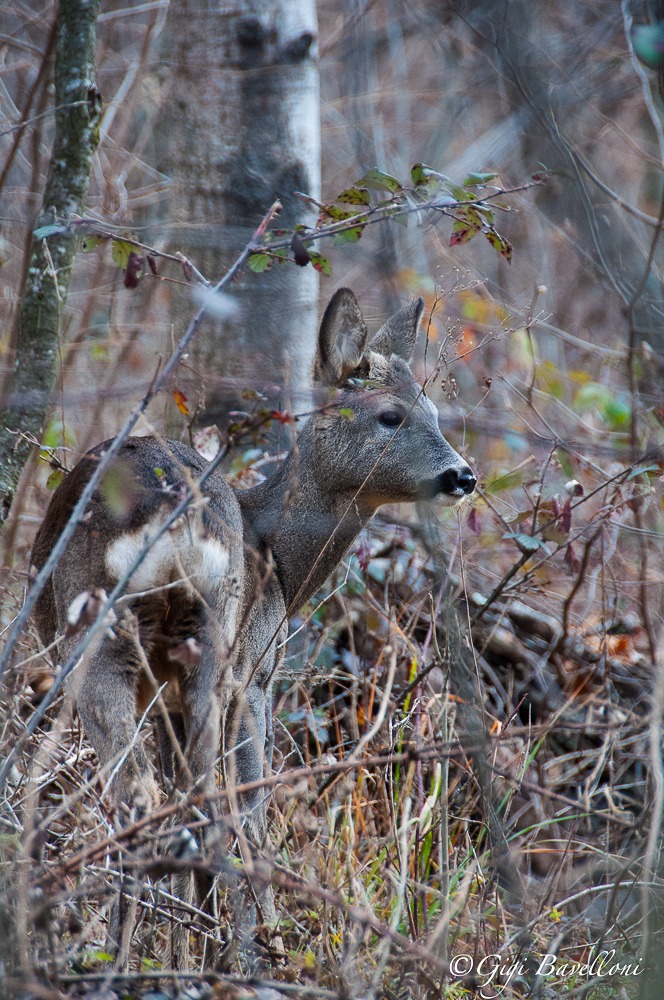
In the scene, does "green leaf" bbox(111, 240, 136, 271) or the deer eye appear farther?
the deer eye

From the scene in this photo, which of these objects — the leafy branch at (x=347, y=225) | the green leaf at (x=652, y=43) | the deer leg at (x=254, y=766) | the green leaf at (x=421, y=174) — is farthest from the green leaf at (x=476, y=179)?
the deer leg at (x=254, y=766)

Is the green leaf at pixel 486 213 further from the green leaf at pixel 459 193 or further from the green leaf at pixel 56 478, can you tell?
the green leaf at pixel 56 478

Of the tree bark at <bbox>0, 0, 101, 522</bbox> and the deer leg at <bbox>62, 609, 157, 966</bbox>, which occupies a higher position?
the tree bark at <bbox>0, 0, 101, 522</bbox>

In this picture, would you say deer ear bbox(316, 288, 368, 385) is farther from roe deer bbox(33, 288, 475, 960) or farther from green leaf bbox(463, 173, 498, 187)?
green leaf bbox(463, 173, 498, 187)

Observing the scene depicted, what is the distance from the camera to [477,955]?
3430 mm

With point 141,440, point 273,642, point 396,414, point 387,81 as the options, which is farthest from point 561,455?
point 387,81

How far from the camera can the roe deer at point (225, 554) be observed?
3318mm

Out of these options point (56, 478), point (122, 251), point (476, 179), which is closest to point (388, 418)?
point (476, 179)

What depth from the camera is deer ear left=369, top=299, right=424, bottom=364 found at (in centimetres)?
518

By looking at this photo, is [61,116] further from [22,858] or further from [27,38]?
[27,38]

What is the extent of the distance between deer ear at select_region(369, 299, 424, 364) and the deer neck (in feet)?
2.50

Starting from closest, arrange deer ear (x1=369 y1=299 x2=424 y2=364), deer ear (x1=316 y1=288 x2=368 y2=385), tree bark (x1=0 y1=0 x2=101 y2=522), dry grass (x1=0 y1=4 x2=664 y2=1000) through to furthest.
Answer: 1. dry grass (x1=0 y1=4 x2=664 y2=1000)
2. tree bark (x1=0 y1=0 x2=101 y2=522)
3. deer ear (x1=316 y1=288 x2=368 y2=385)
4. deer ear (x1=369 y1=299 x2=424 y2=364)

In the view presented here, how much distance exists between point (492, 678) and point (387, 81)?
8133mm

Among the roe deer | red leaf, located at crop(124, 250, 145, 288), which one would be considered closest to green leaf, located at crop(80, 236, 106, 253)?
red leaf, located at crop(124, 250, 145, 288)
